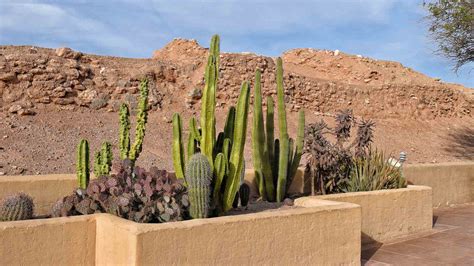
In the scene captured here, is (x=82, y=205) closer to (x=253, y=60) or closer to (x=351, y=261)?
(x=351, y=261)

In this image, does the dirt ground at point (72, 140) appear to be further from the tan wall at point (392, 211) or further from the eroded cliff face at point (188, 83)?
the tan wall at point (392, 211)

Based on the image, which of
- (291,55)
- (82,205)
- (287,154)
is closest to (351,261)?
(287,154)

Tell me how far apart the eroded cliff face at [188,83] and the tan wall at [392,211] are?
36.3ft

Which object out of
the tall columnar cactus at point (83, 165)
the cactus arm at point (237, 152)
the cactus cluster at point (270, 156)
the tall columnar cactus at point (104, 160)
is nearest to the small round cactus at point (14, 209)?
the tall columnar cactus at point (83, 165)

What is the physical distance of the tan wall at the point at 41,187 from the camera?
263 inches

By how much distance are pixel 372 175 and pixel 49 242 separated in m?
5.30

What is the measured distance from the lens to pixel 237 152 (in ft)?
20.3

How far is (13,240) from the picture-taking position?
4.27 meters

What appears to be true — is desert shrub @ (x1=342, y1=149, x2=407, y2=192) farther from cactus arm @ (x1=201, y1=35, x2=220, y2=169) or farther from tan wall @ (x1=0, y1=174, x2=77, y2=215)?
tan wall @ (x1=0, y1=174, x2=77, y2=215)

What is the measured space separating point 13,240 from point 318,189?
513 centimetres

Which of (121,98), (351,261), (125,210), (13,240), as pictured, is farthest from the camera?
(121,98)

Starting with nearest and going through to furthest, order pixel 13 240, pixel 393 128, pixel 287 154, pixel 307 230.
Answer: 1. pixel 13 240
2. pixel 307 230
3. pixel 287 154
4. pixel 393 128

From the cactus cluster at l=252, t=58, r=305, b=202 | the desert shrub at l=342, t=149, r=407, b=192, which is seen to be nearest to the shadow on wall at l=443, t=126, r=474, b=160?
the desert shrub at l=342, t=149, r=407, b=192

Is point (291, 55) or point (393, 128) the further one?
point (291, 55)
